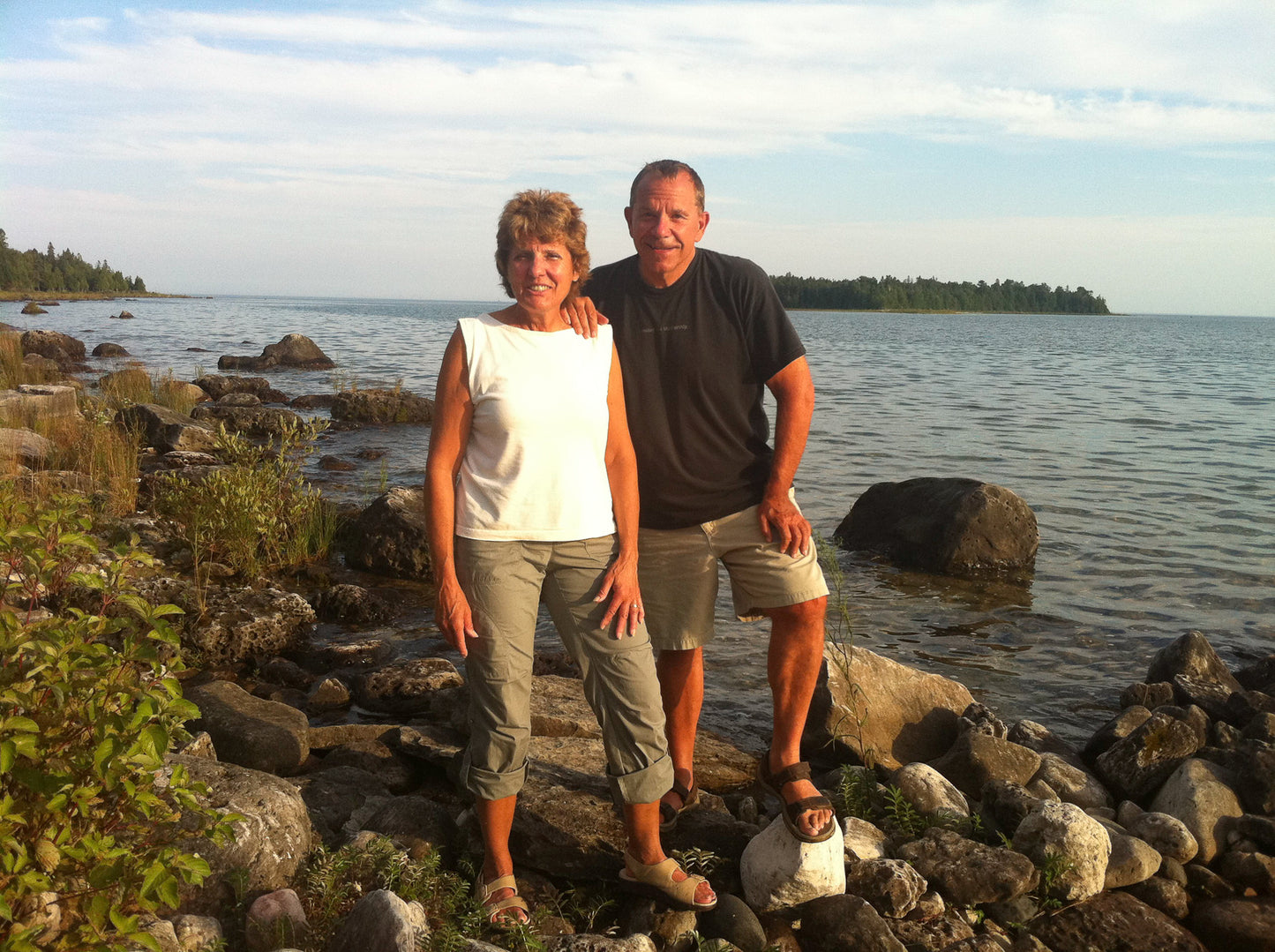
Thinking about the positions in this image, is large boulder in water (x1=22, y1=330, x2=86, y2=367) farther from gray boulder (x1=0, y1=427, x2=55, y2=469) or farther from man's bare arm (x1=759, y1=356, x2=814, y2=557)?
man's bare arm (x1=759, y1=356, x2=814, y2=557)

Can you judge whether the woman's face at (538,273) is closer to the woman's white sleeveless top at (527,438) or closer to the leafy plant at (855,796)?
the woman's white sleeveless top at (527,438)

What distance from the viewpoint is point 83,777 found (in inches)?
104

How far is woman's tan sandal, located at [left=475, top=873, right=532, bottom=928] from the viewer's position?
341cm

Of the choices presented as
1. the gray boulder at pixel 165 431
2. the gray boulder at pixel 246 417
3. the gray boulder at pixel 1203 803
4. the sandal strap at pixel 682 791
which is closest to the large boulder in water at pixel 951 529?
the gray boulder at pixel 1203 803

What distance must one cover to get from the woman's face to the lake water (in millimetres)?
3477

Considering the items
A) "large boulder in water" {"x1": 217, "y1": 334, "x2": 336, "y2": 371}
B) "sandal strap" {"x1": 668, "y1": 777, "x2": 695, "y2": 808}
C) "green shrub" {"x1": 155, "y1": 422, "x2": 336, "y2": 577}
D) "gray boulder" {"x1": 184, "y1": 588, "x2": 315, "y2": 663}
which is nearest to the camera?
"sandal strap" {"x1": 668, "y1": 777, "x2": 695, "y2": 808}

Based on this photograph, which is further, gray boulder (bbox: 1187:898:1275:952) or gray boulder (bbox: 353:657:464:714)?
gray boulder (bbox: 353:657:464:714)

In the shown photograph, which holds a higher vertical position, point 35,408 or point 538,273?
point 538,273

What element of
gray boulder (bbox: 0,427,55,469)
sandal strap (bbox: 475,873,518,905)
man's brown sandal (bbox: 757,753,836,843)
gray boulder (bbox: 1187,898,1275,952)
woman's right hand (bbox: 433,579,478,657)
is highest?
woman's right hand (bbox: 433,579,478,657)

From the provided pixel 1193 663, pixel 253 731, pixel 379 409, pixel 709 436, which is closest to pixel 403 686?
pixel 253 731

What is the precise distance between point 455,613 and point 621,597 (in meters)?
0.58

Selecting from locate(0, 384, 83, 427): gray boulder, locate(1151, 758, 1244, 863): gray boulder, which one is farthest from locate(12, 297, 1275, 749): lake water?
locate(0, 384, 83, 427): gray boulder

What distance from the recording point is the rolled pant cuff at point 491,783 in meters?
3.45

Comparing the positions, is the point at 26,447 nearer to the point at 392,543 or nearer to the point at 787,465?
the point at 392,543
